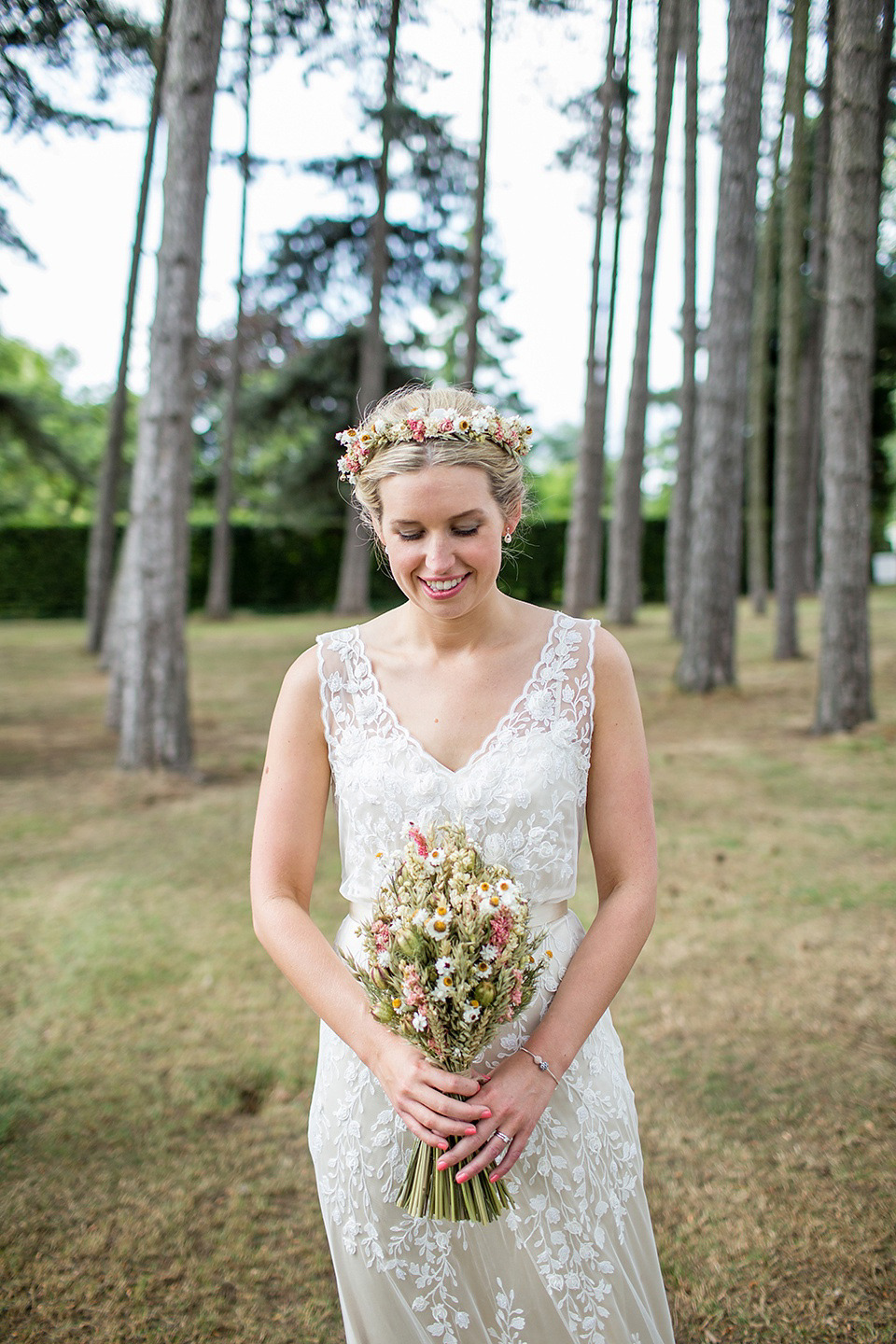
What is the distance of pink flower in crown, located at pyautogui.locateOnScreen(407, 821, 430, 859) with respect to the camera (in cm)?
172

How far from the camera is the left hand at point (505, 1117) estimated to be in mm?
1737

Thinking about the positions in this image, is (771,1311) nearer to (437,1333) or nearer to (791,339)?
(437,1333)

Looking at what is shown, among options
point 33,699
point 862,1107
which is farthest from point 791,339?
point 862,1107

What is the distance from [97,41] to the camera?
10.2 meters

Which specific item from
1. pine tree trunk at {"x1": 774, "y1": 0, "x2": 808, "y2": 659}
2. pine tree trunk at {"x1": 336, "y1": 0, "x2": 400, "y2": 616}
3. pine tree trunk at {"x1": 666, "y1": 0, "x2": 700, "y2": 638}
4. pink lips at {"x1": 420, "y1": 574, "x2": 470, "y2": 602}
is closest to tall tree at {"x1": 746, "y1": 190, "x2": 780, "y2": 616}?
pine tree trunk at {"x1": 666, "y1": 0, "x2": 700, "y2": 638}

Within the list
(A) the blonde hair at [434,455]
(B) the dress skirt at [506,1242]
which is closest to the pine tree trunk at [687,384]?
(A) the blonde hair at [434,455]

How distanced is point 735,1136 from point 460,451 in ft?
9.31

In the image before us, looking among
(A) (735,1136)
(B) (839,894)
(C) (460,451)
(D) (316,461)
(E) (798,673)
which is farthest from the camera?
(D) (316,461)

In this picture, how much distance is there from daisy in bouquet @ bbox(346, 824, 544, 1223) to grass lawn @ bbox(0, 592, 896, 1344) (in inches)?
35.7

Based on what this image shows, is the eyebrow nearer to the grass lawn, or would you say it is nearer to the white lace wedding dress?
the white lace wedding dress

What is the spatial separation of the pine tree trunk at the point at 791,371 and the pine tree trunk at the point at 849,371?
3775 mm

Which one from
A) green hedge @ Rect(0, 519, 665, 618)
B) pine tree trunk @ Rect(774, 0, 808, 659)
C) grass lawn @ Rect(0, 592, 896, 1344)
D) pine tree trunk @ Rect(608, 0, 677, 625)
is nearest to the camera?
grass lawn @ Rect(0, 592, 896, 1344)

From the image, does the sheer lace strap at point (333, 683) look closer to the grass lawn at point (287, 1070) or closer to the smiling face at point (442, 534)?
the smiling face at point (442, 534)

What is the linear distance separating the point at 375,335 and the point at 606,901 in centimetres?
2004
